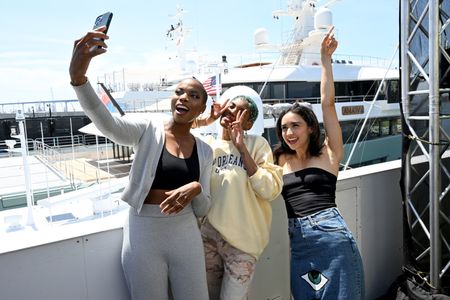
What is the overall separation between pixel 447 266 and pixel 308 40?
15284 mm

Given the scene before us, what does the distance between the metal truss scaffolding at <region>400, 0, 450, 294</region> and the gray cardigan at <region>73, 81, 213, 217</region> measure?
4.99ft

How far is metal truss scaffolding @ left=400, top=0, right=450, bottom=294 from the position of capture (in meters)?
2.10

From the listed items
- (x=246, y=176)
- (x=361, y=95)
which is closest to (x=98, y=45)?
(x=246, y=176)

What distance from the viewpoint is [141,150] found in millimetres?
1388

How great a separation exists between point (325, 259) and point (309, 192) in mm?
325

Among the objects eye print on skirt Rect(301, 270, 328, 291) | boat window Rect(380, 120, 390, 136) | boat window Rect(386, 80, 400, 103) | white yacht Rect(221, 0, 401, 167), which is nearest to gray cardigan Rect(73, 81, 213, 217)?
eye print on skirt Rect(301, 270, 328, 291)

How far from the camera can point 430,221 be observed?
7.17 ft

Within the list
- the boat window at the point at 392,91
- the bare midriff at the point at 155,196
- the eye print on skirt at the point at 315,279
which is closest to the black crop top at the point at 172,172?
the bare midriff at the point at 155,196

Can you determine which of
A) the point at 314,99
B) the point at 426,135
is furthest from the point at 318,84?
the point at 426,135

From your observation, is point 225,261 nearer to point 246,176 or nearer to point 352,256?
point 246,176

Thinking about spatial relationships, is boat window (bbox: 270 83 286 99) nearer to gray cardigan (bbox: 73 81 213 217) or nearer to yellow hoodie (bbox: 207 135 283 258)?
yellow hoodie (bbox: 207 135 283 258)

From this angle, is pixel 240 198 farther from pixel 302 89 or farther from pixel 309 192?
pixel 302 89

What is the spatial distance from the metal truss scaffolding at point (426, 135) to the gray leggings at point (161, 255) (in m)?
1.62

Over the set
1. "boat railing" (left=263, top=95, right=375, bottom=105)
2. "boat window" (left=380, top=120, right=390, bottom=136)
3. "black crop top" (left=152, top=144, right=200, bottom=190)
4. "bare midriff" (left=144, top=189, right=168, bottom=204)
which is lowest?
"boat window" (left=380, top=120, right=390, bottom=136)
